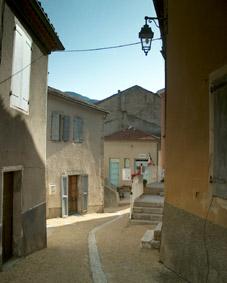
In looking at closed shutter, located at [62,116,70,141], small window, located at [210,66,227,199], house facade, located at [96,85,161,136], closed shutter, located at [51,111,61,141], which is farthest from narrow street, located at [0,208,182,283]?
house facade, located at [96,85,161,136]

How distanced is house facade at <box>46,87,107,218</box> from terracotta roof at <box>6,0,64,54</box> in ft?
22.1

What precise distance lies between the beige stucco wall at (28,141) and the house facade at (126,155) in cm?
2015

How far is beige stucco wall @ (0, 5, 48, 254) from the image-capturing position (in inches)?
289

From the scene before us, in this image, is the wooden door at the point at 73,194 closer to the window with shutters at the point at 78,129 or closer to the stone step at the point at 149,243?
the window with shutters at the point at 78,129

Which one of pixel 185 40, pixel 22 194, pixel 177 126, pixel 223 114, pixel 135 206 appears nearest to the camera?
pixel 223 114

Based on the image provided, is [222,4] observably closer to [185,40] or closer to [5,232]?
[185,40]

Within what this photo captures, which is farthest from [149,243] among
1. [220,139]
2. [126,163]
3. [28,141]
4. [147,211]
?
[126,163]

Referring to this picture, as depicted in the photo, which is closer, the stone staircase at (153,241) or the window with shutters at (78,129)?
the stone staircase at (153,241)

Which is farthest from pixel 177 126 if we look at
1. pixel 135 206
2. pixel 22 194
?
pixel 135 206

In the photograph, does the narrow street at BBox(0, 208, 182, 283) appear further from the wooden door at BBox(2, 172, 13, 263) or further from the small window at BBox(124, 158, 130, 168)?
the small window at BBox(124, 158, 130, 168)

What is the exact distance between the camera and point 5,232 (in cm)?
814

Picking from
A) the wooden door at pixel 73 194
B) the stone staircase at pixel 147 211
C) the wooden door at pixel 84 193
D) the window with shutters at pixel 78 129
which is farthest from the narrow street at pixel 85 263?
the window with shutters at pixel 78 129

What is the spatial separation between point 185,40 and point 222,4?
67.5 inches

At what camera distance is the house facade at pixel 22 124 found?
24.3ft
